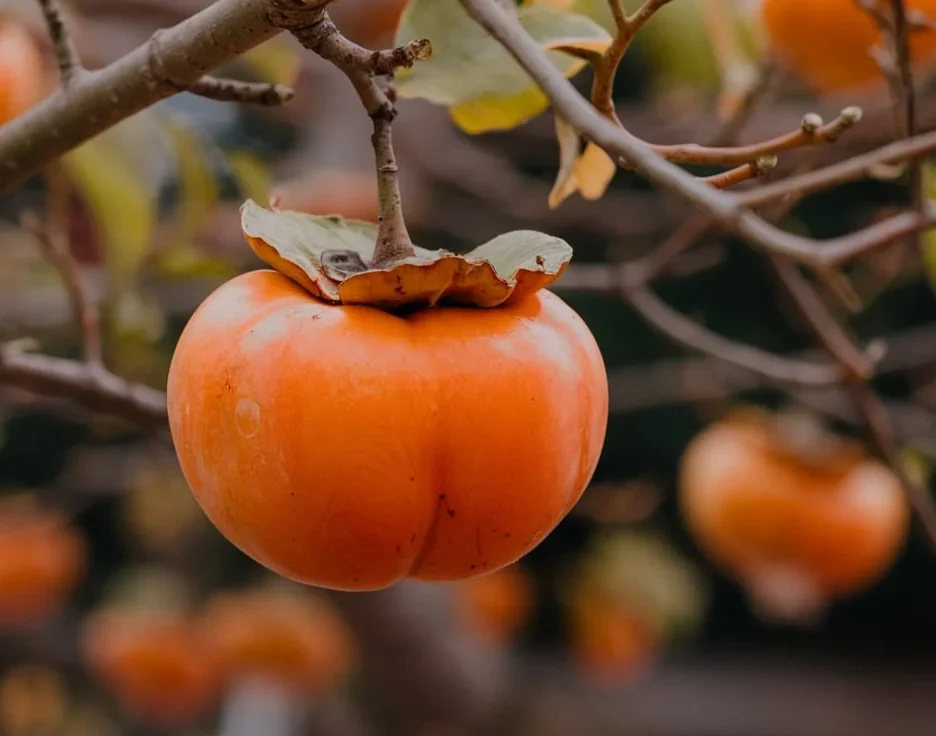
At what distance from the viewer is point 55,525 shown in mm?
1718

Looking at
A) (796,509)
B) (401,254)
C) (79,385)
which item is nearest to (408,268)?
(401,254)

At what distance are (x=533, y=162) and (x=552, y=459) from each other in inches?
56.1

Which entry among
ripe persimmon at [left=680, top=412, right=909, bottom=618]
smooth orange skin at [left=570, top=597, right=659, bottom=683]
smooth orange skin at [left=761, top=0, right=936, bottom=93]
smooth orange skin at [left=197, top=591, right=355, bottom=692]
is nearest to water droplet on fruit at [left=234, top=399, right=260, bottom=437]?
smooth orange skin at [left=761, top=0, right=936, bottom=93]

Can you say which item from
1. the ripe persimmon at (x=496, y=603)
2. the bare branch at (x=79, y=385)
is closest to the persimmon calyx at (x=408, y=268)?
the bare branch at (x=79, y=385)

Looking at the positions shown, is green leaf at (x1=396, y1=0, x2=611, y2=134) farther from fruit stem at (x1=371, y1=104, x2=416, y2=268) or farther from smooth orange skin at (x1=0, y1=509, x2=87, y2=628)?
smooth orange skin at (x1=0, y1=509, x2=87, y2=628)

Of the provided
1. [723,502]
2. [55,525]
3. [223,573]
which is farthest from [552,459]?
[223,573]

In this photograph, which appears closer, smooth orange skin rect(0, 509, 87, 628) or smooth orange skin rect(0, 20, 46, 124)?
smooth orange skin rect(0, 20, 46, 124)

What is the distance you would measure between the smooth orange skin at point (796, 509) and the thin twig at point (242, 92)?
2.87 feet

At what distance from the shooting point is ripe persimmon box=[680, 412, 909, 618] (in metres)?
1.08

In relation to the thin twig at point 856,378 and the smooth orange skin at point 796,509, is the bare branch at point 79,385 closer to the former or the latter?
the thin twig at point 856,378

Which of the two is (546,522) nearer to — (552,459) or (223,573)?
(552,459)

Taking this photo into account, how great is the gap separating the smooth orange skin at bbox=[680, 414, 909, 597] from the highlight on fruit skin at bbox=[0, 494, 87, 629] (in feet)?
3.60

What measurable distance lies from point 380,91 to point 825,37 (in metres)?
0.47

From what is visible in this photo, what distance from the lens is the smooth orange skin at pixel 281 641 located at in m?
1.60
